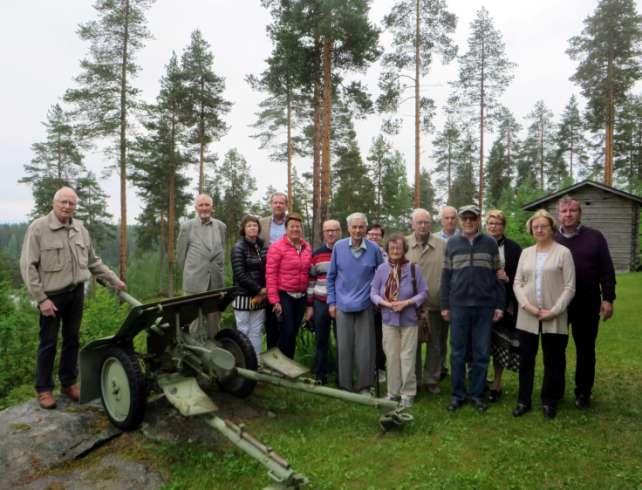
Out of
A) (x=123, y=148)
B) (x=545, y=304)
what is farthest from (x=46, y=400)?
(x=123, y=148)

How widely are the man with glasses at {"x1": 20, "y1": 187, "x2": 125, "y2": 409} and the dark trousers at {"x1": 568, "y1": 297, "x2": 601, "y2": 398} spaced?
192 inches

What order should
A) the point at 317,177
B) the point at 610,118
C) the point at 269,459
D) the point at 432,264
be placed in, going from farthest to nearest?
the point at 610,118 < the point at 317,177 < the point at 432,264 < the point at 269,459

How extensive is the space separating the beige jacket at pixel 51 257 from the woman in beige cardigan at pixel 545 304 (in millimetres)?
4311

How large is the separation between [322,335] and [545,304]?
8.28 ft

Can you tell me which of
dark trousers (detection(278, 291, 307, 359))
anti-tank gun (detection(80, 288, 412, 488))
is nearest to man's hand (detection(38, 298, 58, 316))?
anti-tank gun (detection(80, 288, 412, 488))

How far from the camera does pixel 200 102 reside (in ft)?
80.2

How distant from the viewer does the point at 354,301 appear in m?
5.02

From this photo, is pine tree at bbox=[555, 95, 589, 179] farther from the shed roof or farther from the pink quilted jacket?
the pink quilted jacket

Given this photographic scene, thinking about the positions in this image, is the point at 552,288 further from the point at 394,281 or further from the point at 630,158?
the point at 630,158

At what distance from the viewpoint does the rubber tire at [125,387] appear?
152 inches

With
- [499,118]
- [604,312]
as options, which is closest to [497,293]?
[604,312]

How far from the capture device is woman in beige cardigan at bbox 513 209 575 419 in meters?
4.33

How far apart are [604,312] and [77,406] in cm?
520

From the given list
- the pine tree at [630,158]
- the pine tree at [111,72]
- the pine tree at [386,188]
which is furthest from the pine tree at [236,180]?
the pine tree at [630,158]
